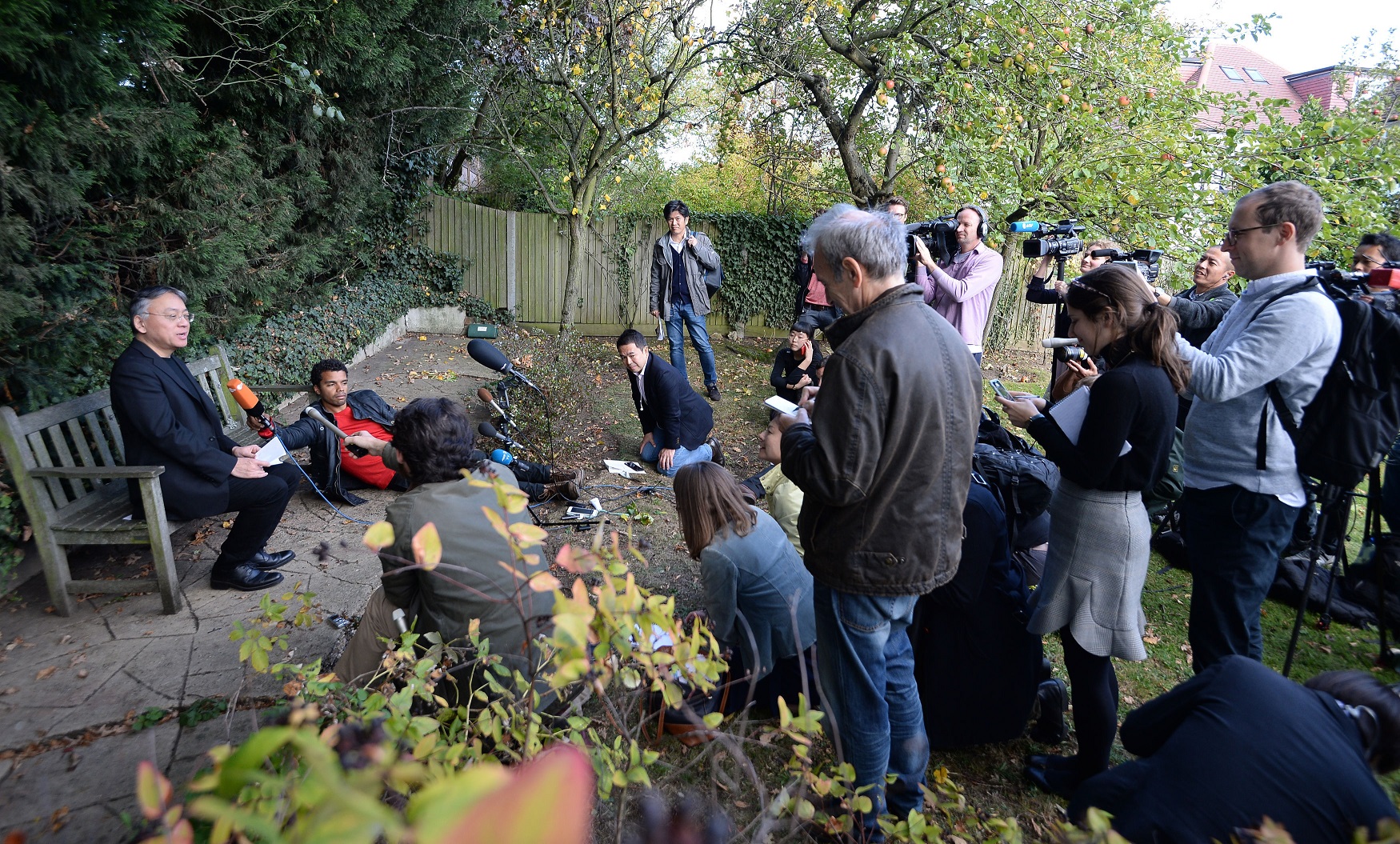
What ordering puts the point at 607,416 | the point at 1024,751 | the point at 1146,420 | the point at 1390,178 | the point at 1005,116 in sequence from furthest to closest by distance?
1. the point at 607,416
2. the point at 1005,116
3. the point at 1390,178
4. the point at 1024,751
5. the point at 1146,420

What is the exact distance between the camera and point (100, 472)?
3289 millimetres

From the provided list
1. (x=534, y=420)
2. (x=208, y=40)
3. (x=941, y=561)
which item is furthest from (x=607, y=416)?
(x=941, y=561)

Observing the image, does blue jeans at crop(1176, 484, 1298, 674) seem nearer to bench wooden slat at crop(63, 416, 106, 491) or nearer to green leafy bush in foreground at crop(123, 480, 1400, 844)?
green leafy bush in foreground at crop(123, 480, 1400, 844)

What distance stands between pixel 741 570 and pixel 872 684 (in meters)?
0.69

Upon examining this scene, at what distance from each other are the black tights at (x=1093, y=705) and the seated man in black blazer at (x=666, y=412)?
11.0ft

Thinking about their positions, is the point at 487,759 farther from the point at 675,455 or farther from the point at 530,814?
the point at 675,455

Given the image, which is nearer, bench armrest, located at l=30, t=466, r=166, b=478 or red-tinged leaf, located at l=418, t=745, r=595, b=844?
red-tinged leaf, located at l=418, t=745, r=595, b=844

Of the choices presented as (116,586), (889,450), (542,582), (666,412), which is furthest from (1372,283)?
(116,586)

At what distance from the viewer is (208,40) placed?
17.0ft

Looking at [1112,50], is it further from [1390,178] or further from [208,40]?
[208,40]

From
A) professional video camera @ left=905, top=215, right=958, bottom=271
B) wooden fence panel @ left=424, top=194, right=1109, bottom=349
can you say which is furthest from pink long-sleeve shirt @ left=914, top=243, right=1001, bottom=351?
wooden fence panel @ left=424, top=194, right=1109, bottom=349

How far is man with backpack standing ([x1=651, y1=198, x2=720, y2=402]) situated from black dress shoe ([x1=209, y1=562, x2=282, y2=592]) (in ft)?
15.4

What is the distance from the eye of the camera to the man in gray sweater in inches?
106

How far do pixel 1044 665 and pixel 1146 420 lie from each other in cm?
130
